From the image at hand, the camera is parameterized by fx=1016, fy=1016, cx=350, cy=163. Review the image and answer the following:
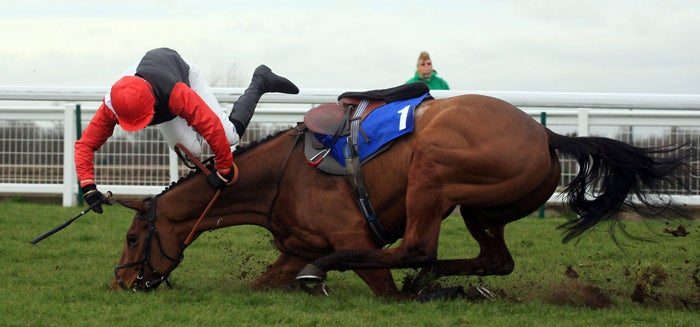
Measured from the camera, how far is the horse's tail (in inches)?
225

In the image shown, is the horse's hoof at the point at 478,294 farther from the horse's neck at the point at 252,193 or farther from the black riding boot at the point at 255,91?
the black riding boot at the point at 255,91

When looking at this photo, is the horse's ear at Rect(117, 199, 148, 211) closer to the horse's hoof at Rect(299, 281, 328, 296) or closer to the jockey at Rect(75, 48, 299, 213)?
the jockey at Rect(75, 48, 299, 213)

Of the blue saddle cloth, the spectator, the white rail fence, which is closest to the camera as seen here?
the blue saddle cloth

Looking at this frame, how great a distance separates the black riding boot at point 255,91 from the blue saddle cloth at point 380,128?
0.75 meters

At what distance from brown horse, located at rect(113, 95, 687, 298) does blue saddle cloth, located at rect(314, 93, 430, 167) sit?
0.06 meters

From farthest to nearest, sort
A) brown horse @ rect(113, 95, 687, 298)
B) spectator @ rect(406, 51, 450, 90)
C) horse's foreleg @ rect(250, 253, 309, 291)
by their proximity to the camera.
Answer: spectator @ rect(406, 51, 450, 90)
horse's foreleg @ rect(250, 253, 309, 291)
brown horse @ rect(113, 95, 687, 298)

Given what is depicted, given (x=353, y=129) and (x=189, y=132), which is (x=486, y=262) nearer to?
(x=353, y=129)

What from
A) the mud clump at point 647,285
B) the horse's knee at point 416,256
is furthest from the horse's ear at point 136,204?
the mud clump at point 647,285

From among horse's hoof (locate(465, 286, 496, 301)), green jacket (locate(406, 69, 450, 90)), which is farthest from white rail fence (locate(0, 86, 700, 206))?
horse's hoof (locate(465, 286, 496, 301))

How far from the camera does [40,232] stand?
27.8 feet

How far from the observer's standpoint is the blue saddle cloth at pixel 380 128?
574 cm

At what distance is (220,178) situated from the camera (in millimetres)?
5949

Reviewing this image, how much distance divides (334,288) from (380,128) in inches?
45.8

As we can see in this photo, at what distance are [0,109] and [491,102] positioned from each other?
290 inches
